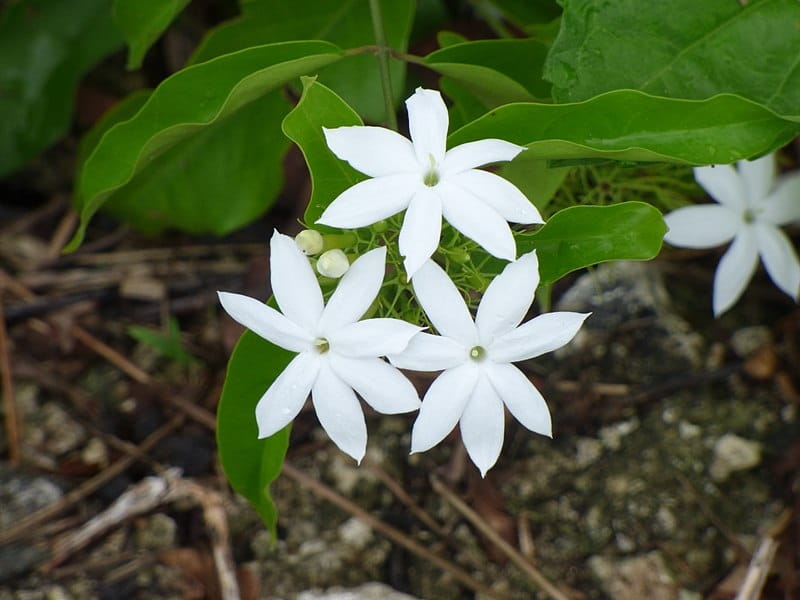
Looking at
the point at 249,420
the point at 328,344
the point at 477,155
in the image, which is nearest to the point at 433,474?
the point at 249,420

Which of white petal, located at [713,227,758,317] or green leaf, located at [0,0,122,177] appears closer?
white petal, located at [713,227,758,317]

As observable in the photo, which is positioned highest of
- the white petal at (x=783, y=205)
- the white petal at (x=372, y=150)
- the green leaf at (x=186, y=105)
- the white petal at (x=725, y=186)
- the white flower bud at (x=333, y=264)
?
the green leaf at (x=186, y=105)

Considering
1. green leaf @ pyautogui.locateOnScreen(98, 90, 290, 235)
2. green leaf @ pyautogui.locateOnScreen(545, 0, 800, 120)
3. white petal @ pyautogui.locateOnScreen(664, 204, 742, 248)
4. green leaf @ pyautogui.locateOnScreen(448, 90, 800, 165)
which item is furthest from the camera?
green leaf @ pyautogui.locateOnScreen(98, 90, 290, 235)

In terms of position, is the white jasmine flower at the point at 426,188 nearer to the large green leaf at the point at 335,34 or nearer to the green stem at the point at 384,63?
the green stem at the point at 384,63

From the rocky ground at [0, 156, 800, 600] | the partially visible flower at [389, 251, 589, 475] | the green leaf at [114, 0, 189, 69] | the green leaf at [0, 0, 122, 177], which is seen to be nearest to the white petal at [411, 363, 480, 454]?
the partially visible flower at [389, 251, 589, 475]

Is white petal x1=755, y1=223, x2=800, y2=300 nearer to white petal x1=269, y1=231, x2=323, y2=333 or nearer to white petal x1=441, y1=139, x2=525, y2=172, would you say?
white petal x1=441, y1=139, x2=525, y2=172

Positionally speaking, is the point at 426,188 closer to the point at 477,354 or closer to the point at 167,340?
the point at 477,354

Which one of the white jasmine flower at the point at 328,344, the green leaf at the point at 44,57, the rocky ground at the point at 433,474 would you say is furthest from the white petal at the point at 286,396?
the green leaf at the point at 44,57

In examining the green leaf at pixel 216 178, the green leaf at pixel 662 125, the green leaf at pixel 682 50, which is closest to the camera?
the green leaf at pixel 662 125
